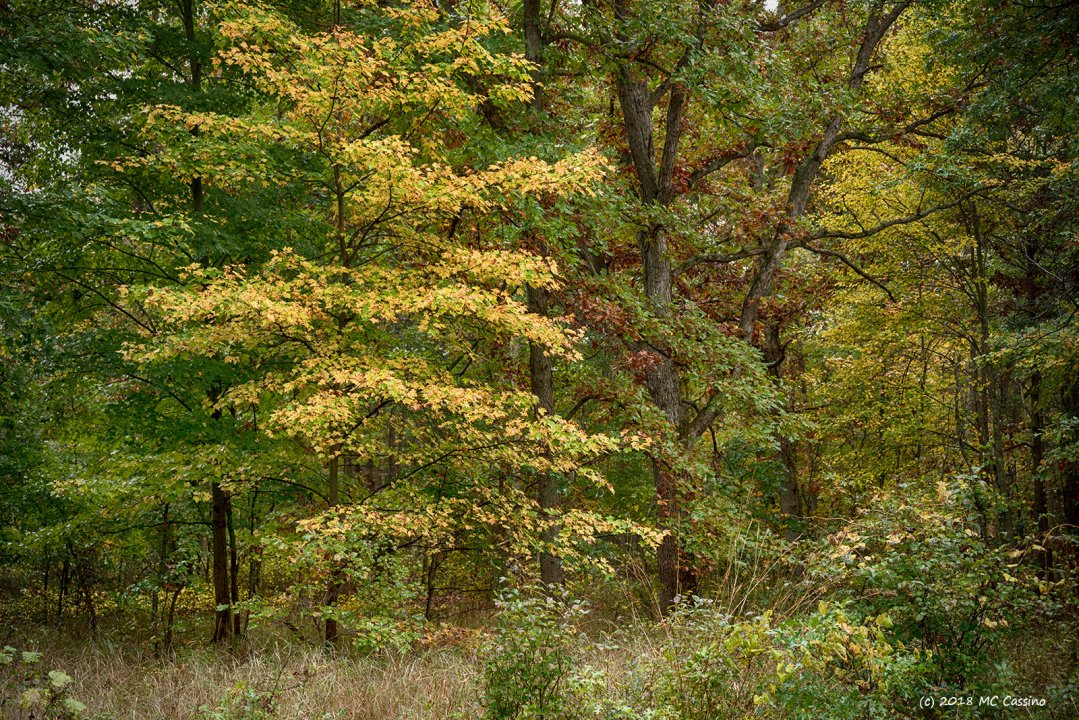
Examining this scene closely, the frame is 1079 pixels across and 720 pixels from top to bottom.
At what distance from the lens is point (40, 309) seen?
9.33 metres

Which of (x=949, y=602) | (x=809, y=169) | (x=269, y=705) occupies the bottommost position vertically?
(x=269, y=705)

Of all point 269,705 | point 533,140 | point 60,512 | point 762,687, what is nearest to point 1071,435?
point 762,687

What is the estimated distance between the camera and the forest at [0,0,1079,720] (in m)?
5.38

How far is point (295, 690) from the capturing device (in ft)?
19.1

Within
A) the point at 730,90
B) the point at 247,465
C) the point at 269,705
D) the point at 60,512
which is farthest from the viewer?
the point at 60,512

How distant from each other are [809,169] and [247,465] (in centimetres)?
983

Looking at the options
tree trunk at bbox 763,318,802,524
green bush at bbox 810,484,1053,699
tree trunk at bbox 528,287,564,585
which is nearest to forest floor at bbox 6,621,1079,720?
green bush at bbox 810,484,1053,699

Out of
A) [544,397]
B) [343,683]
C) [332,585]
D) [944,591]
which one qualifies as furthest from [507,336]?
[944,591]

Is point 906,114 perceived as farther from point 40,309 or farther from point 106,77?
point 40,309

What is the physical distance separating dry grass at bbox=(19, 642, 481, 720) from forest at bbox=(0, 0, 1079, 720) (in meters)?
0.05

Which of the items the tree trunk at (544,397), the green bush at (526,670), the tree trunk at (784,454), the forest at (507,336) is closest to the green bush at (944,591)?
the forest at (507,336)

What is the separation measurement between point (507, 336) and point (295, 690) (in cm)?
407

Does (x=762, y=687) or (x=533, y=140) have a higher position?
(x=533, y=140)

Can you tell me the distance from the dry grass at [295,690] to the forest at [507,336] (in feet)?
0.15
